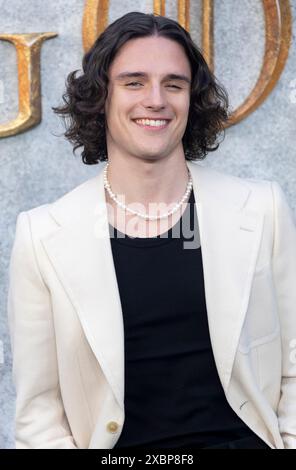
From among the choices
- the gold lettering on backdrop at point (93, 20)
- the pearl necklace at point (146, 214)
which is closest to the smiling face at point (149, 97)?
the pearl necklace at point (146, 214)

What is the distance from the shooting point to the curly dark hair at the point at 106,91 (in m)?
3.04

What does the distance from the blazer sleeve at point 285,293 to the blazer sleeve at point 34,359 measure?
64cm

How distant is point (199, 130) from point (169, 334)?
76 cm

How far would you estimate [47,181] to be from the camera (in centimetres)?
461

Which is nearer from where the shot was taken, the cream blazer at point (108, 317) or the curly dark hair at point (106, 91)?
the cream blazer at point (108, 317)

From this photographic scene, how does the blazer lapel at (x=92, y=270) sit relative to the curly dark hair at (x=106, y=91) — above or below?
below

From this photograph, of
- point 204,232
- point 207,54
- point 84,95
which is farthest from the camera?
point 207,54

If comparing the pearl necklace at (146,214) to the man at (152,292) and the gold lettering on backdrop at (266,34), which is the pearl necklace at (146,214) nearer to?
the man at (152,292)

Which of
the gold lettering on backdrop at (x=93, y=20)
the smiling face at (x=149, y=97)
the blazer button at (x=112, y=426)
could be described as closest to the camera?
the blazer button at (x=112, y=426)

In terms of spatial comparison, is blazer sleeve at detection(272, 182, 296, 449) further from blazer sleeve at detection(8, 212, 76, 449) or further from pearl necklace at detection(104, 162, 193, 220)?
blazer sleeve at detection(8, 212, 76, 449)

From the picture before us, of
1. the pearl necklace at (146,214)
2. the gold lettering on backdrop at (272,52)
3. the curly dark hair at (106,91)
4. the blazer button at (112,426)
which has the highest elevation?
the curly dark hair at (106,91)

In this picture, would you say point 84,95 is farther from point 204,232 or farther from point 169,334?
point 169,334

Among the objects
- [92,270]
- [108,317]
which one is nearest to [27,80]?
[92,270]

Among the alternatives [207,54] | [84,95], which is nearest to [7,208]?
[207,54]
